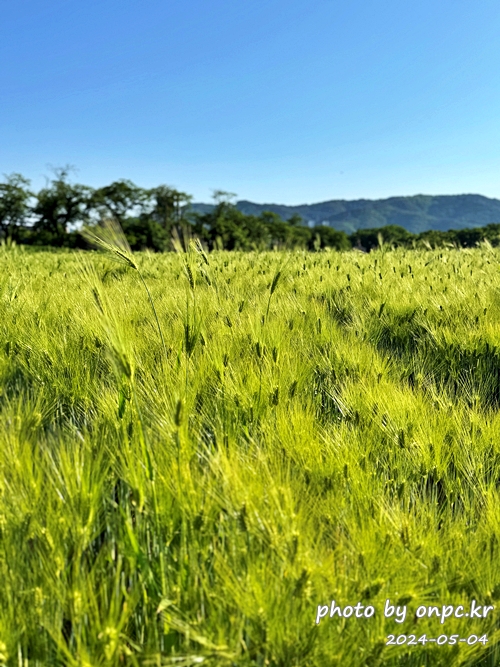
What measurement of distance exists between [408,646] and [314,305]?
80.3 inches

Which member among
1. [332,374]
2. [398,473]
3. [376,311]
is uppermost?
[376,311]

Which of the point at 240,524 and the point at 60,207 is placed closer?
the point at 240,524

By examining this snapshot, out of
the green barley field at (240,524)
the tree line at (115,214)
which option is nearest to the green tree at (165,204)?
the tree line at (115,214)

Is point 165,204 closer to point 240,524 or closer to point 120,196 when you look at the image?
point 120,196

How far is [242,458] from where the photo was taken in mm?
1039

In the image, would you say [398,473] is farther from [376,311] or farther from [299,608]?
[376,311]

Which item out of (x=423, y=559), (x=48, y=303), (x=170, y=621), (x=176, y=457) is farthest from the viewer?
(x=48, y=303)

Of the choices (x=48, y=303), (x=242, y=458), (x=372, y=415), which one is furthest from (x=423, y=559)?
(x=48, y=303)

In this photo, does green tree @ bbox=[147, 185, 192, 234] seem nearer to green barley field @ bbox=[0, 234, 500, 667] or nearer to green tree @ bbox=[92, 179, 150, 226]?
green tree @ bbox=[92, 179, 150, 226]

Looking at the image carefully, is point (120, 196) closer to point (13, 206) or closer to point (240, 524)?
point (13, 206)

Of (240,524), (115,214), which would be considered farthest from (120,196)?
(240,524)

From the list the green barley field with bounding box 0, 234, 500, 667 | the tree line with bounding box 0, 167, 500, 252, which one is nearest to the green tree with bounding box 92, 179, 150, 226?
the tree line with bounding box 0, 167, 500, 252

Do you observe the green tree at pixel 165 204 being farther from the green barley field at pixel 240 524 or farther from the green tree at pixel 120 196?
the green barley field at pixel 240 524

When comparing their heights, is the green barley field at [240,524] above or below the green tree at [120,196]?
below
